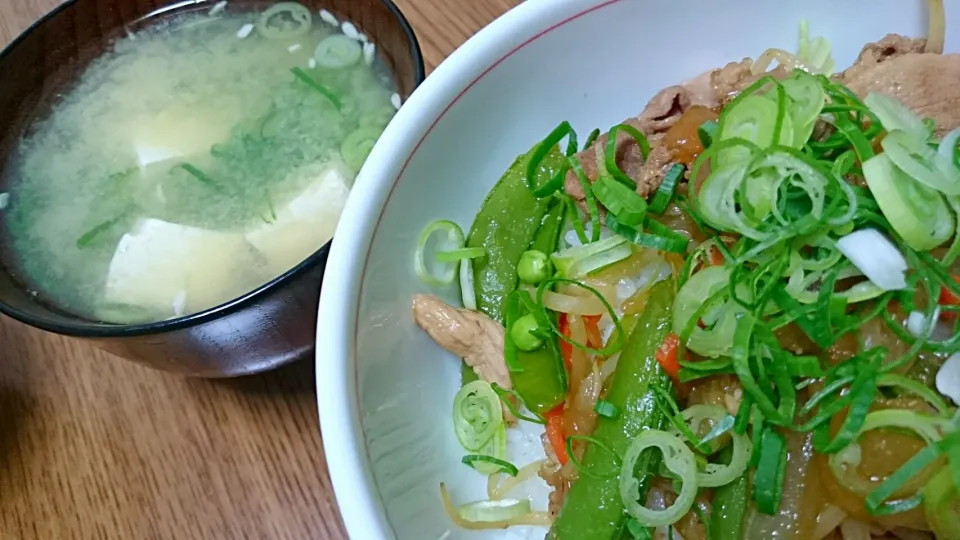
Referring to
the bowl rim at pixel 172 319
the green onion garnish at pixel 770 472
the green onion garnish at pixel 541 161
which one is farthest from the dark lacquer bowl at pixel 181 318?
the green onion garnish at pixel 770 472

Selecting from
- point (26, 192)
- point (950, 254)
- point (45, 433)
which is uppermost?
point (950, 254)

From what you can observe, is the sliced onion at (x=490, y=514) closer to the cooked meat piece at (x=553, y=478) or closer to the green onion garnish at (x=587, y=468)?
the cooked meat piece at (x=553, y=478)

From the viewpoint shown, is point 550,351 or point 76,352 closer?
point 550,351

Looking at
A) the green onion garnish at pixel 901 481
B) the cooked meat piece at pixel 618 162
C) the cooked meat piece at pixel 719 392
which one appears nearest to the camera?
the green onion garnish at pixel 901 481

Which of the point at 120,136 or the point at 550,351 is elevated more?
the point at 550,351

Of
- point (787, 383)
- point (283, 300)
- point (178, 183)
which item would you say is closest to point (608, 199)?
point (787, 383)

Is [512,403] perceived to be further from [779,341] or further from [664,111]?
[664,111]

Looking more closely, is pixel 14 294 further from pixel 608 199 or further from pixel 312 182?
pixel 608 199

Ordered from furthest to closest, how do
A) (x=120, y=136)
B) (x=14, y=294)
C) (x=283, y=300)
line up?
1. (x=120, y=136)
2. (x=14, y=294)
3. (x=283, y=300)
